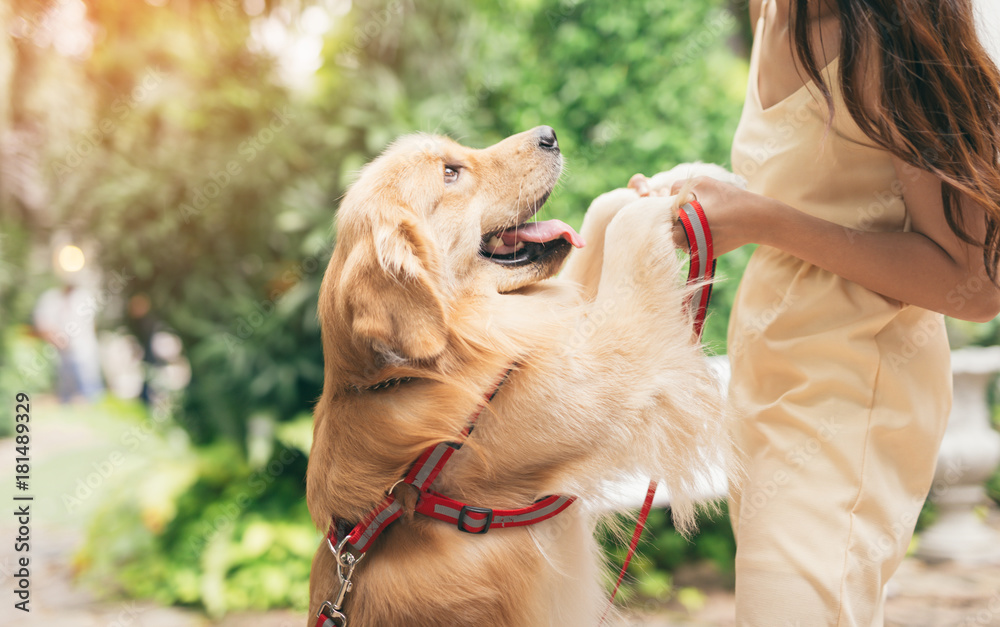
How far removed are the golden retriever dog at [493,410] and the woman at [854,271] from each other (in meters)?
0.18

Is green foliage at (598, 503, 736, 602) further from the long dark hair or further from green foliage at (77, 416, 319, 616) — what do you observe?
the long dark hair

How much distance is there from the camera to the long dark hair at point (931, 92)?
3.98ft

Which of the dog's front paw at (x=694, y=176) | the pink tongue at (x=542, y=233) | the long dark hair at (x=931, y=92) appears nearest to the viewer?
the long dark hair at (x=931, y=92)

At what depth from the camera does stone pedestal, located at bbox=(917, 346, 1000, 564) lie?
3.77 metres

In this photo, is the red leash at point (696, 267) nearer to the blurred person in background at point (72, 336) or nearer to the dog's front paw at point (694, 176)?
the dog's front paw at point (694, 176)

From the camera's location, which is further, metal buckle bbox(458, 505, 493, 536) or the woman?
metal buckle bbox(458, 505, 493, 536)

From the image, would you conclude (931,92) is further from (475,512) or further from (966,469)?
(966,469)

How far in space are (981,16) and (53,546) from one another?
5.86 m

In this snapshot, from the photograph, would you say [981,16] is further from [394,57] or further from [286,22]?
[286,22]

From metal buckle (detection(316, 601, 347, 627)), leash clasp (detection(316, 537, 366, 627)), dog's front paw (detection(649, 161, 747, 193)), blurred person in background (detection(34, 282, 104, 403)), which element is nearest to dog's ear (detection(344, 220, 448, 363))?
leash clasp (detection(316, 537, 366, 627))

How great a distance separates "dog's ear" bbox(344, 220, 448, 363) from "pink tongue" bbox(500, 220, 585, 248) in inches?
14.2

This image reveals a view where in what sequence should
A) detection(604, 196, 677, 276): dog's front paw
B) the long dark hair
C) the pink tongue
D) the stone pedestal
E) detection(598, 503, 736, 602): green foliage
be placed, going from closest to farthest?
the long dark hair, detection(604, 196, 677, 276): dog's front paw, the pink tongue, detection(598, 503, 736, 602): green foliage, the stone pedestal

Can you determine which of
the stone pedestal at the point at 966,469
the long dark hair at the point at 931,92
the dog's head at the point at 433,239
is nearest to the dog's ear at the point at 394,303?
the dog's head at the point at 433,239

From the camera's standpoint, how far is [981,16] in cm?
143
